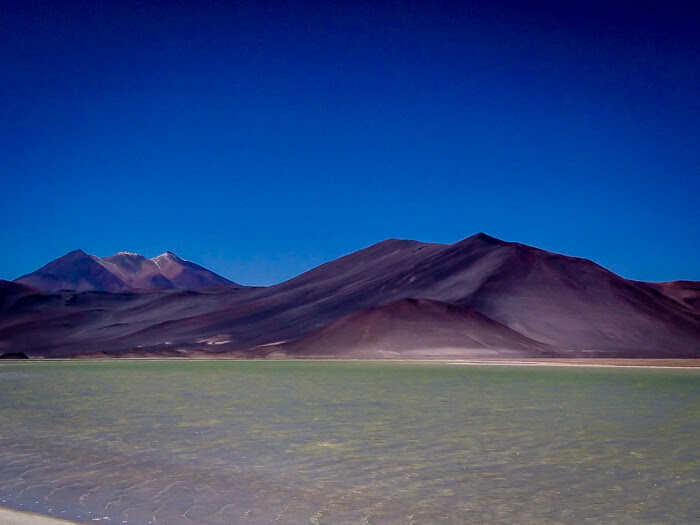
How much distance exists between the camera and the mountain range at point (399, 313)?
101 metres

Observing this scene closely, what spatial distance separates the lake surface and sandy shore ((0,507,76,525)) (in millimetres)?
475

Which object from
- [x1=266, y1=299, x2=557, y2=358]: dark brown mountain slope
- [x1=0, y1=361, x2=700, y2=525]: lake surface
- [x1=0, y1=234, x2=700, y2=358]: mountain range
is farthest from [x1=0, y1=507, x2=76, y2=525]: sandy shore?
[x1=0, y1=234, x2=700, y2=358]: mountain range

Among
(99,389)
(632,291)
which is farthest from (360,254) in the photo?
(99,389)

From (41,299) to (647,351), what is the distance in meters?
133

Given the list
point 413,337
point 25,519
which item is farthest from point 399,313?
point 25,519

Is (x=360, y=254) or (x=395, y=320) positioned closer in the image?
(x=395, y=320)

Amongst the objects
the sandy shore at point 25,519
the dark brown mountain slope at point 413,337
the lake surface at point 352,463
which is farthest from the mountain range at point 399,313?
the sandy shore at point 25,519

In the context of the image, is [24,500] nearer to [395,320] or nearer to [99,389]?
[99,389]

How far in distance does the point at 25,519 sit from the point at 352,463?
593cm

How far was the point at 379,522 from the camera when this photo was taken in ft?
29.5

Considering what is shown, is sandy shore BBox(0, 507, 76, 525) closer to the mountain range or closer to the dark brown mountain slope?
the dark brown mountain slope

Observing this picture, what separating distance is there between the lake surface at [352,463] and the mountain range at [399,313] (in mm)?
72880

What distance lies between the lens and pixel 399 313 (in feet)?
351

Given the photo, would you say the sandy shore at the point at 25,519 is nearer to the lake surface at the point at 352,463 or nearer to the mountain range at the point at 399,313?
the lake surface at the point at 352,463
